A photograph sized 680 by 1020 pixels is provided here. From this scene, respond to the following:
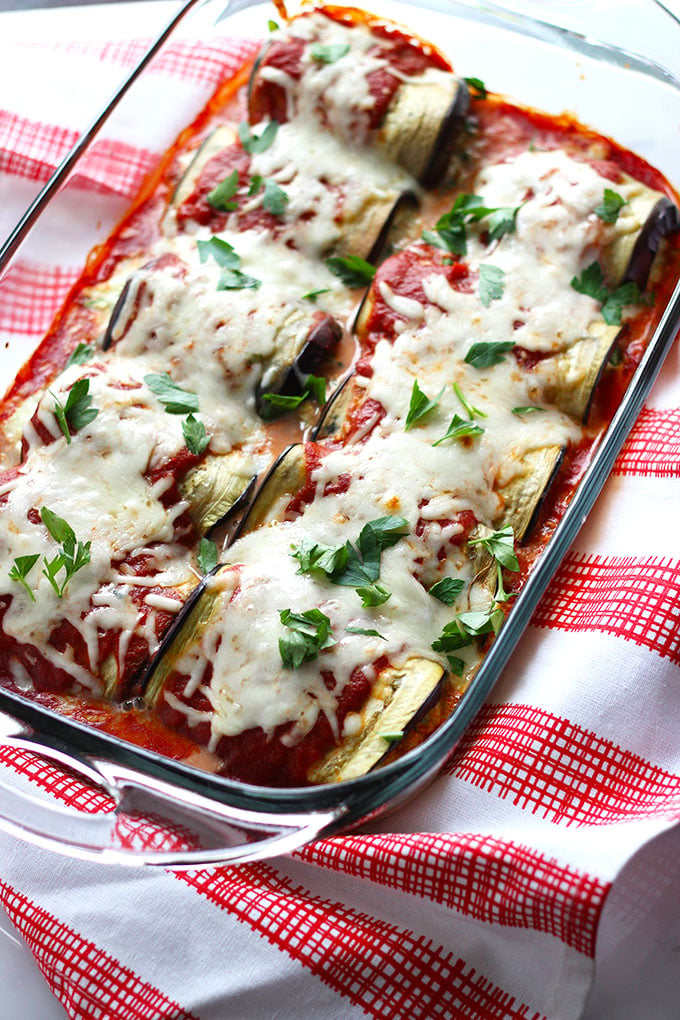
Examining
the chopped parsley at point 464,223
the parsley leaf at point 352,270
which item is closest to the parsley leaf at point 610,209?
the chopped parsley at point 464,223

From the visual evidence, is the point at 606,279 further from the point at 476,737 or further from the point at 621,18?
the point at 476,737

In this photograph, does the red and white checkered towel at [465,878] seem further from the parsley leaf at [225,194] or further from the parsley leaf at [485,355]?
the parsley leaf at [225,194]

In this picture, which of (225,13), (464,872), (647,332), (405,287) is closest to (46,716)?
(464,872)

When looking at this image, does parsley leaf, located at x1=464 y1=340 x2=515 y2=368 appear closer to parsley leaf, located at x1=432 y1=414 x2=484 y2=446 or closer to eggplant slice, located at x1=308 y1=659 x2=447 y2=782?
parsley leaf, located at x1=432 y1=414 x2=484 y2=446

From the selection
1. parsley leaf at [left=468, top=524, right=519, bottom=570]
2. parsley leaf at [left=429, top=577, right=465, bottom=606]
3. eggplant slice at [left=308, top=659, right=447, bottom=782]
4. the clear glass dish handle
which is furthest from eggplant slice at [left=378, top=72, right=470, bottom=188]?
the clear glass dish handle

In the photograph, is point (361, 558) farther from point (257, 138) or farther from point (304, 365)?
point (257, 138)


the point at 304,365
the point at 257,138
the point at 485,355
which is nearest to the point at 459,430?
the point at 485,355
